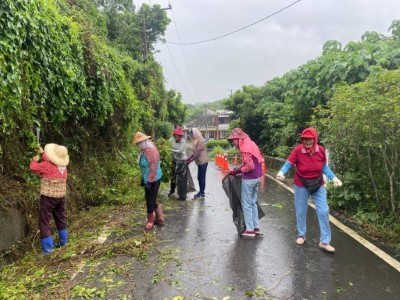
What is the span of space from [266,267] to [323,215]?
1335 millimetres

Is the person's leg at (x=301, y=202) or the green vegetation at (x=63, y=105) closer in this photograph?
the green vegetation at (x=63, y=105)

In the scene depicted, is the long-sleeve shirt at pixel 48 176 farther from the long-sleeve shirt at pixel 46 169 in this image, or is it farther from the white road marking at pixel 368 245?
the white road marking at pixel 368 245

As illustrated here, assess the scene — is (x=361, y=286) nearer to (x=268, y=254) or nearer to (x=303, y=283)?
(x=303, y=283)

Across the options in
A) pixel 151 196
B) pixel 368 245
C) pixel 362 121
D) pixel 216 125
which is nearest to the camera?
pixel 368 245

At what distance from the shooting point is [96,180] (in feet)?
29.4

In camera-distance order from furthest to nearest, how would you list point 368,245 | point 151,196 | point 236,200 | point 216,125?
point 216,125
point 151,196
point 236,200
point 368,245

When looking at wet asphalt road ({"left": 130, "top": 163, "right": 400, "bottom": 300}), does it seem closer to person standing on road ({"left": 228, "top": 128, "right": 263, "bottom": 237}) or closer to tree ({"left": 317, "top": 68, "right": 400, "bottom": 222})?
person standing on road ({"left": 228, "top": 128, "right": 263, "bottom": 237})

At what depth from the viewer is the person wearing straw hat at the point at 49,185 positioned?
539 cm

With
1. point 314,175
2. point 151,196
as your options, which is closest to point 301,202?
point 314,175

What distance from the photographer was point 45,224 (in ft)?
17.6

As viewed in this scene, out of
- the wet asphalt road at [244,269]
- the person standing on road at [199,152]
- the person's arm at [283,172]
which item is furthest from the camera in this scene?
the person standing on road at [199,152]

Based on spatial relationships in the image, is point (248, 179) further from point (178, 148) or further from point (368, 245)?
point (178, 148)

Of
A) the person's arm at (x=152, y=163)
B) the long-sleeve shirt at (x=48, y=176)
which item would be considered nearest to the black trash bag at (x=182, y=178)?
the person's arm at (x=152, y=163)

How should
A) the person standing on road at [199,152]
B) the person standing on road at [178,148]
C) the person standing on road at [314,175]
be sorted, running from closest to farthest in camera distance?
the person standing on road at [314,175] < the person standing on road at [178,148] < the person standing on road at [199,152]
